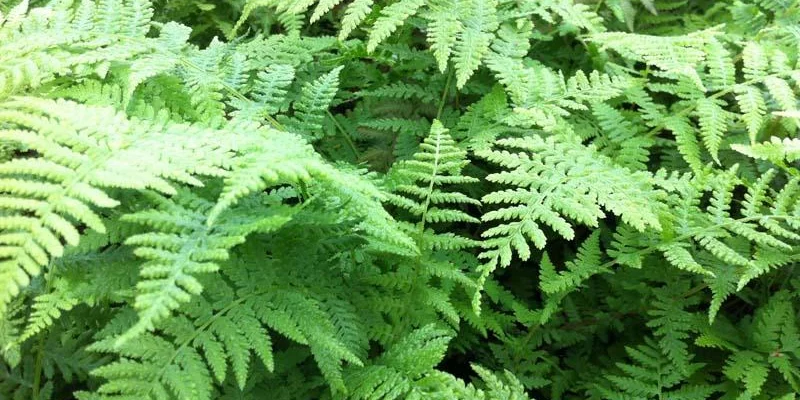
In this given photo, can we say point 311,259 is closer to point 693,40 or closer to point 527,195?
point 527,195

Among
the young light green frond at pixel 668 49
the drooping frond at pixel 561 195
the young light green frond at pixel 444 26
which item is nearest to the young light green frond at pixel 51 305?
the drooping frond at pixel 561 195

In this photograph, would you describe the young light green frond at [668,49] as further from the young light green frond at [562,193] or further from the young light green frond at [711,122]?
the young light green frond at [562,193]

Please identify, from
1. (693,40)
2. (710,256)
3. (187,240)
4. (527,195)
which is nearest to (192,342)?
(187,240)

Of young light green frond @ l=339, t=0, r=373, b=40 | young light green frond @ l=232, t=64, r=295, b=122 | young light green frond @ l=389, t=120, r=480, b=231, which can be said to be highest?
young light green frond @ l=339, t=0, r=373, b=40

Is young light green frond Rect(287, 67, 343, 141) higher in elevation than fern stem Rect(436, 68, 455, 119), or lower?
higher

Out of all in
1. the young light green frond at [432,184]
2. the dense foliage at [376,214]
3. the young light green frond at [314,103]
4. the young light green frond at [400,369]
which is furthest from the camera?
the young light green frond at [314,103]

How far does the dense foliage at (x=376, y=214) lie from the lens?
52.1 inches

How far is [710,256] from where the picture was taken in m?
1.95

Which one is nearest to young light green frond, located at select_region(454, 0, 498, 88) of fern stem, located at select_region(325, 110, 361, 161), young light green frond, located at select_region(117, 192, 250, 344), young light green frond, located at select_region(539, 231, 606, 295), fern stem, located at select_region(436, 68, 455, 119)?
fern stem, located at select_region(436, 68, 455, 119)

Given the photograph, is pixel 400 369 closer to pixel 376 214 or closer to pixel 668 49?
pixel 376 214

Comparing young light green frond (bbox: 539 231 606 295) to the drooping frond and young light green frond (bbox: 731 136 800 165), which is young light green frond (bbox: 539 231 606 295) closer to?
the drooping frond

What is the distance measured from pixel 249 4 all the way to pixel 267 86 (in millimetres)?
397

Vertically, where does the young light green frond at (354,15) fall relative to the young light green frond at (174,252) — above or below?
above

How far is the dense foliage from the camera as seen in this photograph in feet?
4.34
